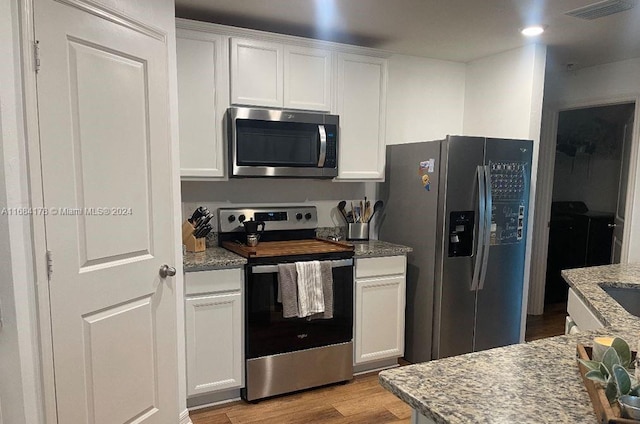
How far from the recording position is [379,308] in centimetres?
304

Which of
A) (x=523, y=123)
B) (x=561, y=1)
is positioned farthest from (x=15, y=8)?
(x=523, y=123)

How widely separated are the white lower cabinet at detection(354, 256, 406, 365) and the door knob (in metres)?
1.24

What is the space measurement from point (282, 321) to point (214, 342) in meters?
0.42

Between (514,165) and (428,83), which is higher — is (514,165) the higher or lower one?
the lower one

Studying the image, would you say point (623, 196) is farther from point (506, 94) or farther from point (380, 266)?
point (380, 266)

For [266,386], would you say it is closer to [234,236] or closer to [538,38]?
[234,236]

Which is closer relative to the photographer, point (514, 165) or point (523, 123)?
point (514, 165)

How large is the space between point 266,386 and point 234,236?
3.36 ft

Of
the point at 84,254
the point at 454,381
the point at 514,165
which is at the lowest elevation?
the point at 454,381

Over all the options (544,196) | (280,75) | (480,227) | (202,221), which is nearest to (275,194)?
(202,221)

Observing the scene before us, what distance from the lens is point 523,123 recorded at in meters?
3.36

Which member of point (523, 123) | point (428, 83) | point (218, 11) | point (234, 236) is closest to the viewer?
point (218, 11)

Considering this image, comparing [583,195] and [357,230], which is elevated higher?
[583,195]

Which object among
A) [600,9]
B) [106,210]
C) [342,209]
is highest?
[600,9]
